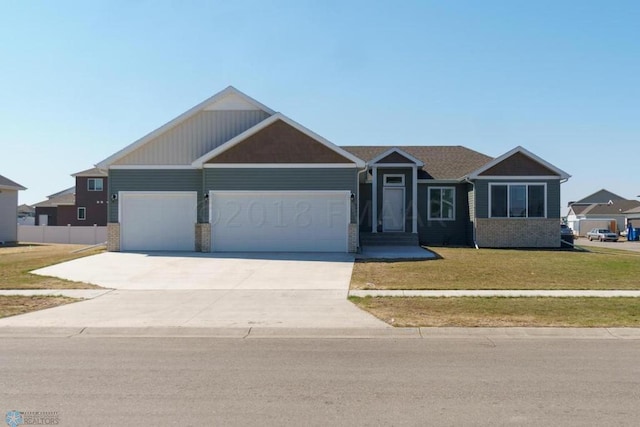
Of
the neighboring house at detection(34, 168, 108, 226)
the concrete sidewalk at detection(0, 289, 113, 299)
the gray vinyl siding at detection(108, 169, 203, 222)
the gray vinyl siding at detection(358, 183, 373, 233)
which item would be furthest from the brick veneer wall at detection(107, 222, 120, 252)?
the neighboring house at detection(34, 168, 108, 226)

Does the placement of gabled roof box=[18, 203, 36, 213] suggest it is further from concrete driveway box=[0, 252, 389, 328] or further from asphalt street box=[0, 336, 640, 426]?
asphalt street box=[0, 336, 640, 426]

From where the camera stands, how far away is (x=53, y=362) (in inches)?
292

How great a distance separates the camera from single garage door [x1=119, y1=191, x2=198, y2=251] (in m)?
23.0

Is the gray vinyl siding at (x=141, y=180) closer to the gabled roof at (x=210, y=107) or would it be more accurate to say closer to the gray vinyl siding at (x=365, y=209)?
the gabled roof at (x=210, y=107)

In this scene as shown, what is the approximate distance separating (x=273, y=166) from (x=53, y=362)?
15240mm

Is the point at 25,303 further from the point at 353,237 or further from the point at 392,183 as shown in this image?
the point at 392,183

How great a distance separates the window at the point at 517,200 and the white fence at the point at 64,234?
88.0 ft

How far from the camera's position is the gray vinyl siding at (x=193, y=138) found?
2322cm

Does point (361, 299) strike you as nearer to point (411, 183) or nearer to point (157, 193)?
point (157, 193)

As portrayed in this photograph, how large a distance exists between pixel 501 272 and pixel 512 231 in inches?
359

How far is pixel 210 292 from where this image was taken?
46.2 ft

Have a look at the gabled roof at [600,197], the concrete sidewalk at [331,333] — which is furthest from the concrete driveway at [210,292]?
the gabled roof at [600,197]

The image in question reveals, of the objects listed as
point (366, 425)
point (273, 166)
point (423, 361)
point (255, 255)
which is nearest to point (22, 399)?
point (366, 425)
